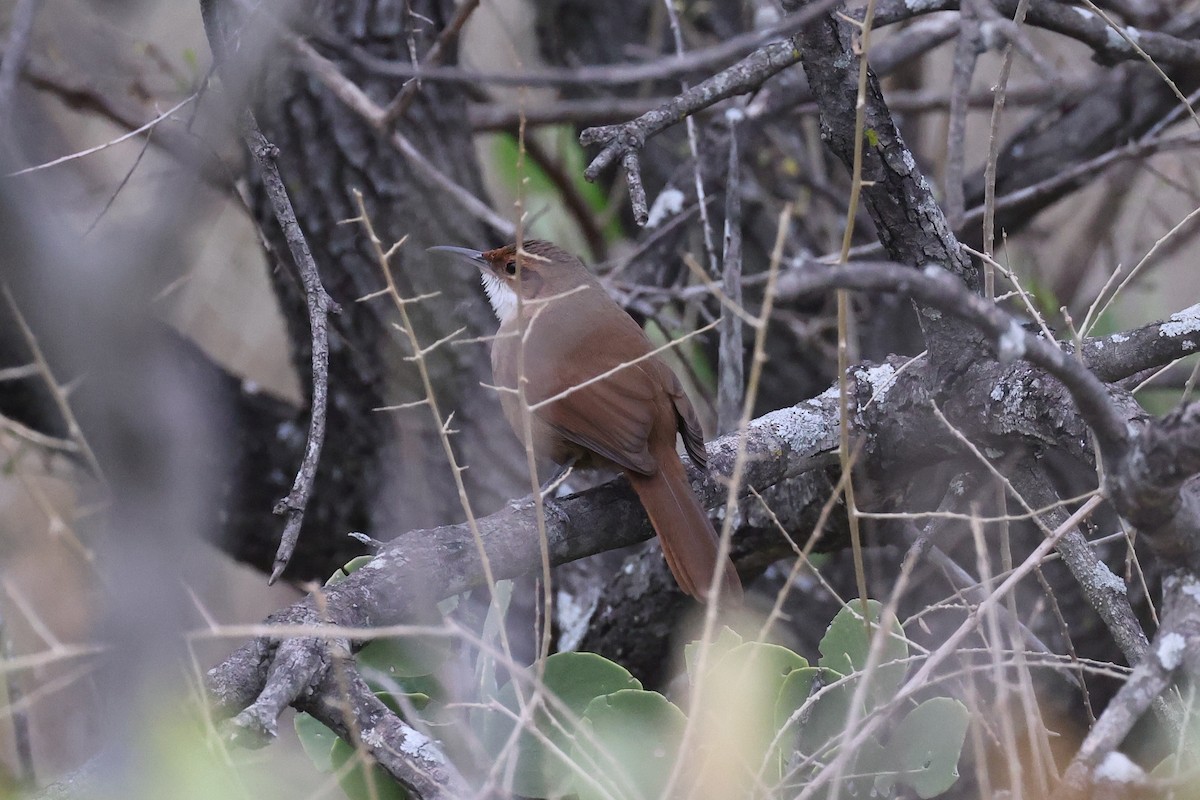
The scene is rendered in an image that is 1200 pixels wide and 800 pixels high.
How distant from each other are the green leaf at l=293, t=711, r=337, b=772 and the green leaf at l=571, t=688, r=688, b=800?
567 mm

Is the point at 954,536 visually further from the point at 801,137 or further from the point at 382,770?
the point at 801,137

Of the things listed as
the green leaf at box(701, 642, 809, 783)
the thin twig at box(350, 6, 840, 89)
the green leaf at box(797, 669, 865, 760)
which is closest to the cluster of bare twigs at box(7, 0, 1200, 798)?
the thin twig at box(350, 6, 840, 89)

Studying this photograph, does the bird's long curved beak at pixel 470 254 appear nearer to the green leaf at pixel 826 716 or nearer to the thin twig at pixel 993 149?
the thin twig at pixel 993 149

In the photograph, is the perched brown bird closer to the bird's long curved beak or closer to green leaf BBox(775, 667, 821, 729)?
the bird's long curved beak

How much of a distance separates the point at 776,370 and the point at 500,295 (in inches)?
59.9

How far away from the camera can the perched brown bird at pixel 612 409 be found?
10.3 ft

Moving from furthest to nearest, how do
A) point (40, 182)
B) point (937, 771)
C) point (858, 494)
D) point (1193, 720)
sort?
1. point (40, 182)
2. point (858, 494)
3. point (937, 771)
4. point (1193, 720)

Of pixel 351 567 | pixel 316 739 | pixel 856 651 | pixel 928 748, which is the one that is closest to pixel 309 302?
pixel 351 567

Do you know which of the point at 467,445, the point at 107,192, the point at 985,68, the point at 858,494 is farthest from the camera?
the point at 985,68

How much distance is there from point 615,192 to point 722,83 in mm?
2623

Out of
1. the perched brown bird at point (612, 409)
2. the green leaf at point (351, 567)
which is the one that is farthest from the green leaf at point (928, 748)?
the green leaf at point (351, 567)

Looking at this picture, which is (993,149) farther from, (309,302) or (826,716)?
(309,302)

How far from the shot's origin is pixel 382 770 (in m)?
2.23

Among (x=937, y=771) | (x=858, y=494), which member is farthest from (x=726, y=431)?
(x=937, y=771)
